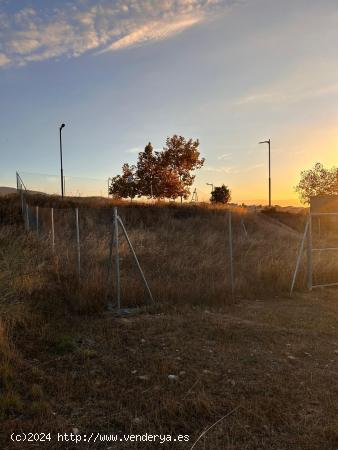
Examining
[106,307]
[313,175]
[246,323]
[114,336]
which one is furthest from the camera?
[313,175]

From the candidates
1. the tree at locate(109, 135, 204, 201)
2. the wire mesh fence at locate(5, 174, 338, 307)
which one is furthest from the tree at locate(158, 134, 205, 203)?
the wire mesh fence at locate(5, 174, 338, 307)

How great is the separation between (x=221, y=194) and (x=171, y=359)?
51.4 m

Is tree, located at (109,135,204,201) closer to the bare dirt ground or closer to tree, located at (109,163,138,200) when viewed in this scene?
tree, located at (109,163,138,200)

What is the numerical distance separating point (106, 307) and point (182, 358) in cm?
293

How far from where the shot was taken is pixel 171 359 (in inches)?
205

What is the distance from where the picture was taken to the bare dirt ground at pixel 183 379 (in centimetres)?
358

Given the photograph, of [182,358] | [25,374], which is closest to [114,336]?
[182,358]

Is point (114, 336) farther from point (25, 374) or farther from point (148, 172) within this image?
point (148, 172)

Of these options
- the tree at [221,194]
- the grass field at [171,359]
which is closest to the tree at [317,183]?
the tree at [221,194]

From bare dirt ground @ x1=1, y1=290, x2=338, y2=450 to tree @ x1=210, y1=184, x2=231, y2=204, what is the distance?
48.3 meters

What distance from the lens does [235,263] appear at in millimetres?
12617

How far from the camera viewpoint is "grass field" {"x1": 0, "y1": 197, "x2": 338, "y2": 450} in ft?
12.0

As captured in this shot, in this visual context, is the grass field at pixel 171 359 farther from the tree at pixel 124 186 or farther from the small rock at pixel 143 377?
the tree at pixel 124 186

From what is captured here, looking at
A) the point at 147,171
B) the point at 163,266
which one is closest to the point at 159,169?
the point at 147,171
